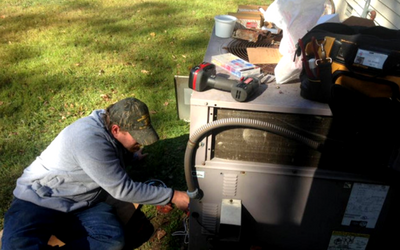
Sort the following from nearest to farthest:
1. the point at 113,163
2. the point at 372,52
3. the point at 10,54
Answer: the point at 372,52
the point at 113,163
the point at 10,54

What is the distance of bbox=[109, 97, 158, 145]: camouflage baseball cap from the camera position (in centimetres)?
192

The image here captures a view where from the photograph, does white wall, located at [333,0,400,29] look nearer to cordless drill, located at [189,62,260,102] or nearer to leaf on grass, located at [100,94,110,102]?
cordless drill, located at [189,62,260,102]

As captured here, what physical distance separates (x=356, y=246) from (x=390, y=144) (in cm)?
73

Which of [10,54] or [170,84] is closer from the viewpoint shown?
[170,84]

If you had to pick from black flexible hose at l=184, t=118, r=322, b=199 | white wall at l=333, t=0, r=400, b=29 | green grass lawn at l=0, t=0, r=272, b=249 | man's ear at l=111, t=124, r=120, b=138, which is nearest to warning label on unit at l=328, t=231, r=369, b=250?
black flexible hose at l=184, t=118, r=322, b=199

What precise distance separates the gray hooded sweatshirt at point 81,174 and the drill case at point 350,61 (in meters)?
1.08

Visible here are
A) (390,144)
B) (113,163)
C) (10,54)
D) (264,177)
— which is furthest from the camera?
(10,54)

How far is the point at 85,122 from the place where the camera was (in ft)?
6.53

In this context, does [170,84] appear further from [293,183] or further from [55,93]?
[293,183]

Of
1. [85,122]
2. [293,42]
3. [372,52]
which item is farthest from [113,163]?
[372,52]

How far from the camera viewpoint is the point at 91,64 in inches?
177

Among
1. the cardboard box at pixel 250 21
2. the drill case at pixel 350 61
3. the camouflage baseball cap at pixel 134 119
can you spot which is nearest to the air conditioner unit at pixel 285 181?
the drill case at pixel 350 61

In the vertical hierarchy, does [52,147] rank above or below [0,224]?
above

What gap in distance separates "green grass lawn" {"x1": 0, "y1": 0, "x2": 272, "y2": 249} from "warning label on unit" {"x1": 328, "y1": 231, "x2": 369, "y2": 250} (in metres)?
1.04
